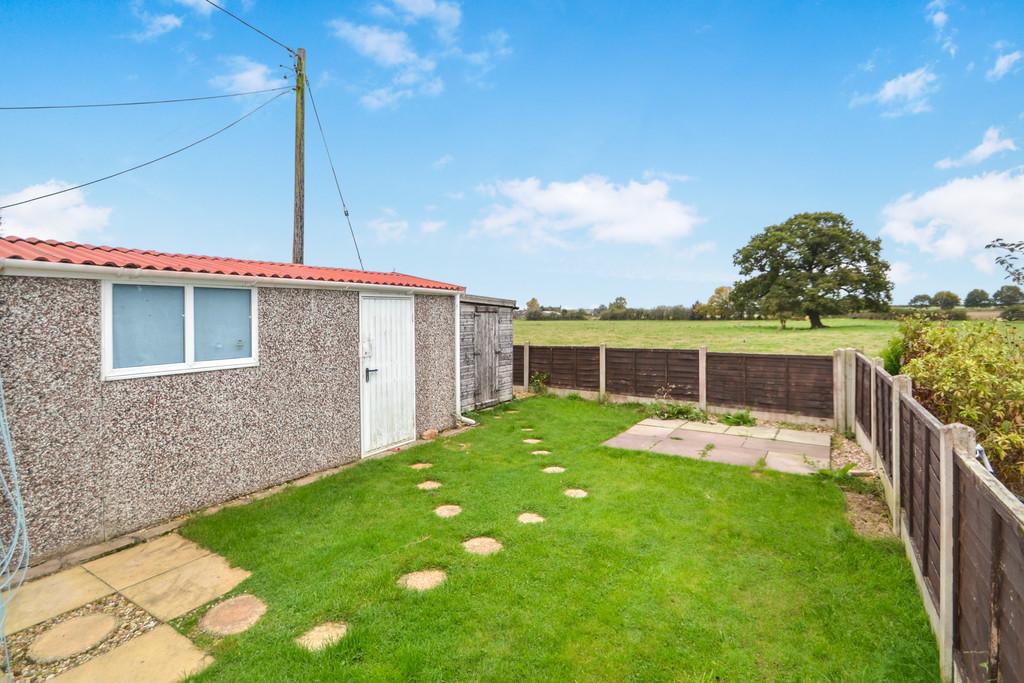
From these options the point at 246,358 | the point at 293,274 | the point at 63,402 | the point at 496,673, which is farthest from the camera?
the point at 293,274

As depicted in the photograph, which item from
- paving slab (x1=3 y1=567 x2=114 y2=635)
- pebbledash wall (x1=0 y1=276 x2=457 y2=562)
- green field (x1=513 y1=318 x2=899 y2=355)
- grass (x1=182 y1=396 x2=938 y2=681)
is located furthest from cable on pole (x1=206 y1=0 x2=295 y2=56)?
paving slab (x1=3 y1=567 x2=114 y2=635)

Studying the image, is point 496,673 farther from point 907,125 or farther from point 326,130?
point 907,125

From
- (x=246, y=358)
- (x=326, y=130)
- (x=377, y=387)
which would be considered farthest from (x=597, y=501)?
(x=326, y=130)

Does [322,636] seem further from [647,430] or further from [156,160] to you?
[156,160]

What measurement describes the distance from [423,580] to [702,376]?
7521mm

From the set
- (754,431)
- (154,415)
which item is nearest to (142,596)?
(154,415)

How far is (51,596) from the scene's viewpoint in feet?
9.84

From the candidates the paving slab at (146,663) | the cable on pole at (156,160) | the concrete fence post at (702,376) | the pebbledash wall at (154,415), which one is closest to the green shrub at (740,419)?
the concrete fence post at (702,376)

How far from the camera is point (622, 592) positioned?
285 cm

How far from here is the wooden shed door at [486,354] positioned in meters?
9.14

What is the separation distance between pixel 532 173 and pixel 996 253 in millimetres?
11655

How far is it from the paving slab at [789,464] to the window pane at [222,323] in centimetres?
645

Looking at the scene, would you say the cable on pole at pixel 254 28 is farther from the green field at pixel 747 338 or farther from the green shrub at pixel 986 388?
the green shrub at pixel 986 388

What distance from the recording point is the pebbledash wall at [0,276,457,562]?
11.1 feet
